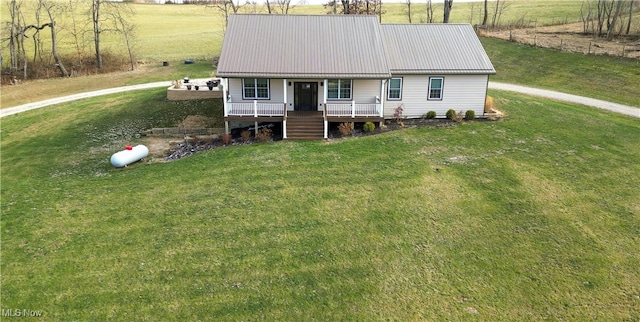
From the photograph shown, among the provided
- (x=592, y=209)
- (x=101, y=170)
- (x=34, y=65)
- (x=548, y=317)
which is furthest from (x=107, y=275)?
(x=34, y=65)

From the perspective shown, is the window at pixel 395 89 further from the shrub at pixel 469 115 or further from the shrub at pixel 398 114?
the shrub at pixel 469 115

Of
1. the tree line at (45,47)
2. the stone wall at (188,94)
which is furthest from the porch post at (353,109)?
the tree line at (45,47)

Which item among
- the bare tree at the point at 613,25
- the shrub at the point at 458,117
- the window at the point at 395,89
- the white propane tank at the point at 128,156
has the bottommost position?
the white propane tank at the point at 128,156

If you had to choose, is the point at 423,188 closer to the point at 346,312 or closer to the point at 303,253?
the point at 303,253

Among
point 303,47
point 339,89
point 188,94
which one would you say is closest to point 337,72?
point 339,89

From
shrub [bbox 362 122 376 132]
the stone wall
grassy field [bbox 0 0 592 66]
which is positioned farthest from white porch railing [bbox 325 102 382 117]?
grassy field [bbox 0 0 592 66]
